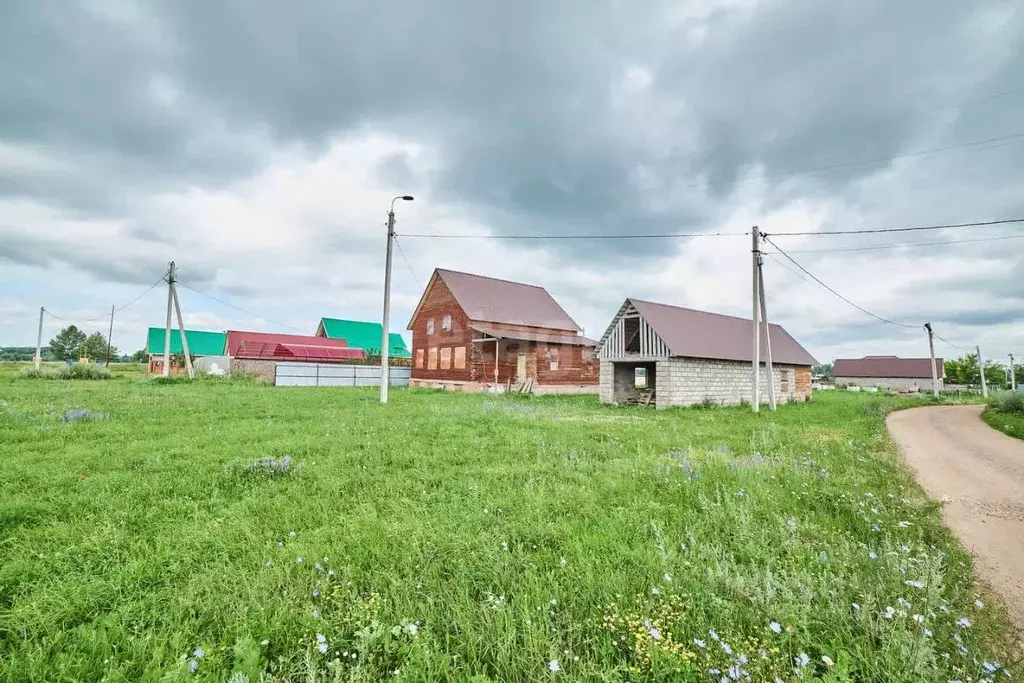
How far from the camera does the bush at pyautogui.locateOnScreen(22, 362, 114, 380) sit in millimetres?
31219

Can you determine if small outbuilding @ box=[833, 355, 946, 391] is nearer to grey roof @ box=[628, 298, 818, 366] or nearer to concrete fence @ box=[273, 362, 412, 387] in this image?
grey roof @ box=[628, 298, 818, 366]

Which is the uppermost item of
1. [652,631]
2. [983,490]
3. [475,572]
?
[652,631]

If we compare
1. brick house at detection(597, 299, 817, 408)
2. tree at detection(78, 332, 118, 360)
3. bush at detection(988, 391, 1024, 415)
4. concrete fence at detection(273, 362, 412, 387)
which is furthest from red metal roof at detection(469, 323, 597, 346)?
tree at detection(78, 332, 118, 360)

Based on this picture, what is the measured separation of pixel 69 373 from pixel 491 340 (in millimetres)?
31061

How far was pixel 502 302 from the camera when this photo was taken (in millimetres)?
35875

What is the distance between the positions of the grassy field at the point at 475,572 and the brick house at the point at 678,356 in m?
13.1

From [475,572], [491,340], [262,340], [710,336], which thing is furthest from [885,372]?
[475,572]

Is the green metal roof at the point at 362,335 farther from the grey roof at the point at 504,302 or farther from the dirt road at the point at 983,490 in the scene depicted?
the dirt road at the point at 983,490

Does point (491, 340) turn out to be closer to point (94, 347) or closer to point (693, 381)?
point (693, 381)

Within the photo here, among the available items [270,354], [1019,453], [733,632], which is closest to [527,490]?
[733,632]

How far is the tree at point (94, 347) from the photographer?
86.6 m

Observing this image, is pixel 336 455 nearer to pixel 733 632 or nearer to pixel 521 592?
pixel 521 592

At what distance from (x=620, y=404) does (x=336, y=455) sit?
56.9 ft

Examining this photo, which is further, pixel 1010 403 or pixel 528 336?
pixel 528 336
